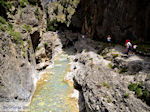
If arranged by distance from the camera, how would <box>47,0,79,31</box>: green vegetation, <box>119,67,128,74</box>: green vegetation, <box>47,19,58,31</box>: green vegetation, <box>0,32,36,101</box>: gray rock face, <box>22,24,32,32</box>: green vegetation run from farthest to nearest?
<box>47,0,79,31</box>: green vegetation < <box>47,19,58,31</box>: green vegetation < <box>22,24,32,32</box>: green vegetation < <box>119,67,128,74</box>: green vegetation < <box>0,32,36,101</box>: gray rock face

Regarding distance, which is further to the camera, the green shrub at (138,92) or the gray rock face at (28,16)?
the gray rock face at (28,16)

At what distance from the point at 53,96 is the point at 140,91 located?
503 inches

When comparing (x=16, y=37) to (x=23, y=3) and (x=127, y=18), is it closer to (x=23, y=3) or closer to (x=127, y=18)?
(x=23, y=3)

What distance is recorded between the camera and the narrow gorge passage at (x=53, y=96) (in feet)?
64.5

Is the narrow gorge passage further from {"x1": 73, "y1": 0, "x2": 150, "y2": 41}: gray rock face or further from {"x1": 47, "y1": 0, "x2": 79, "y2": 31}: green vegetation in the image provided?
{"x1": 47, "y1": 0, "x2": 79, "y2": 31}: green vegetation

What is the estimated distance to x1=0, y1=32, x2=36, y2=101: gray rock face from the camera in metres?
17.4

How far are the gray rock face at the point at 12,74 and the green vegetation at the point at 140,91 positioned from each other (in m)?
13.6

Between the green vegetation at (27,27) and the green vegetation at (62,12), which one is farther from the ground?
the green vegetation at (62,12)

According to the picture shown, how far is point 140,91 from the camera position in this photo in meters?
15.5

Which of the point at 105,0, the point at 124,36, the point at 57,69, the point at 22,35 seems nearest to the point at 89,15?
the point at 105,0

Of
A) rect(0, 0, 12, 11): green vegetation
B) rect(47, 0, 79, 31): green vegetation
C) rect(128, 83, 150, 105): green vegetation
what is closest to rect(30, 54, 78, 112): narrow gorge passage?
rect(128, 83, 150, 105): green vegetation

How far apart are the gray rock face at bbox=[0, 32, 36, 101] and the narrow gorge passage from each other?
1.82 meters

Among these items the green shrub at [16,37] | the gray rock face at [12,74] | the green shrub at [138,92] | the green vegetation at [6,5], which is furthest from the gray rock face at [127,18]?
the gray rock face at [12,74]

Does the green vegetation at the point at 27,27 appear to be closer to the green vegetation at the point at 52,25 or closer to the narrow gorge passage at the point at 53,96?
the narrow gorge passage at the point at 53,96
